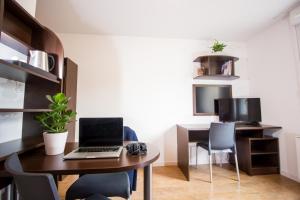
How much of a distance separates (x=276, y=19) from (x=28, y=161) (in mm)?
3509

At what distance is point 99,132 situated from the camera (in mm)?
1315

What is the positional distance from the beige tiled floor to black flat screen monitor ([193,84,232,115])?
3.57ft

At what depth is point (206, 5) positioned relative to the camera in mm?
2229

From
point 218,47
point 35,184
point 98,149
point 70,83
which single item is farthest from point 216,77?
point 35,184

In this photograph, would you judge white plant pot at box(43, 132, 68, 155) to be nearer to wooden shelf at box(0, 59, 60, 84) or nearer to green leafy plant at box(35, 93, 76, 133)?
green leafy plant at box(35, 93, 76, 133)

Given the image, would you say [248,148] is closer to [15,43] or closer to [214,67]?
[214,67]

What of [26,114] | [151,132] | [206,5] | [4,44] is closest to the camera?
[4,44]

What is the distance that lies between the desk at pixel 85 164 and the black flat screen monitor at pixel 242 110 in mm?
2378

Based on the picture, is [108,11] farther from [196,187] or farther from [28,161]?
[196,187]

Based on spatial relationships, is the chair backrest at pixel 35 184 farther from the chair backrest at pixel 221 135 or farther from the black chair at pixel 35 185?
the chair backrest at pixel 221 135

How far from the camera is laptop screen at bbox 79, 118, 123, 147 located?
1307mm

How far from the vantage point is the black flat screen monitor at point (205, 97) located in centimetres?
321

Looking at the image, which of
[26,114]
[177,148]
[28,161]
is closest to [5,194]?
[28,161]

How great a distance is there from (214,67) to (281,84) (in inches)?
41.8
